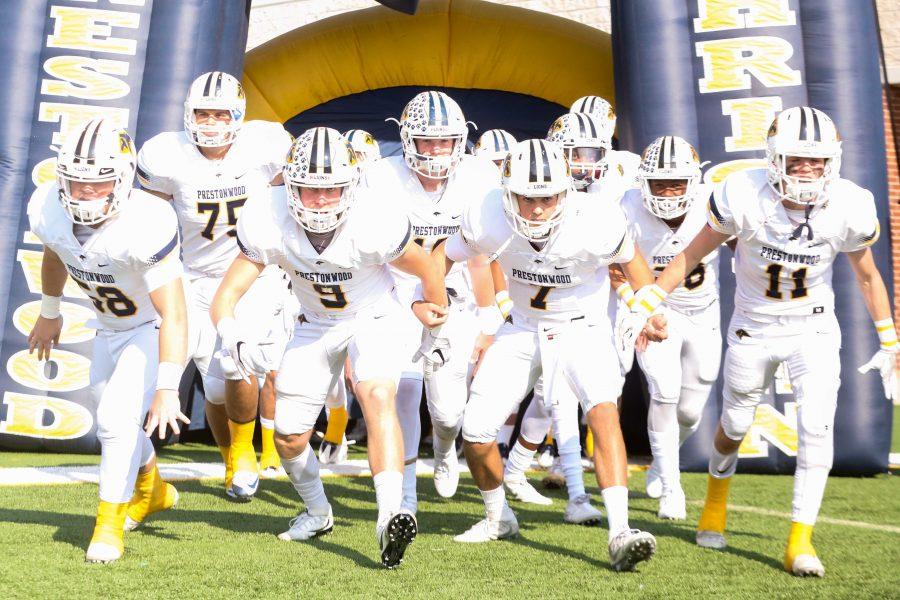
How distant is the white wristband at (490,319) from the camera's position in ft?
15.1

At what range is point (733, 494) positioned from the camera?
5.91m

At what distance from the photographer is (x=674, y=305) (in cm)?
567

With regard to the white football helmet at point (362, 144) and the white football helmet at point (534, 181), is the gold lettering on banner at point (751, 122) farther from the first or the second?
the white football helmet at point (534, 181)

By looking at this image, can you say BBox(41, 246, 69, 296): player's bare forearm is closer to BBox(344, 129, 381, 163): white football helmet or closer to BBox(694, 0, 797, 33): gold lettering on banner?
BBox(344, 129, 381, 163): white football helmet

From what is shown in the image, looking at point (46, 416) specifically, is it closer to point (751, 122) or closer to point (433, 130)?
point (433, 130)

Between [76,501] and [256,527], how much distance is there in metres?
1.03

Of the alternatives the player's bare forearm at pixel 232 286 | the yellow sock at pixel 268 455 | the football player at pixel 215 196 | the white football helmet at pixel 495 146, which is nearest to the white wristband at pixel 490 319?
the player's bare forearm at pixel 232 286


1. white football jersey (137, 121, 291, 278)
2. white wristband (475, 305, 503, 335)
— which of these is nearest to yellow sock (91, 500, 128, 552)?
white wristband (475, 305, 503, 335)

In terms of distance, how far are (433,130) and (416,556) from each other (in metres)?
1.99

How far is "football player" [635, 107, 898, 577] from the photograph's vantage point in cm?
417

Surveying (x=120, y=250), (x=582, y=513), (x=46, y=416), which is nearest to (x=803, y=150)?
(x=582, y=513)

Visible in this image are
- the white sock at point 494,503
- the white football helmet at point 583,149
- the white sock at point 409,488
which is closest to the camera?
the white sock at point 494,503

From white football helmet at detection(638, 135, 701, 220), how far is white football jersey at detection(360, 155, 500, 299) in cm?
73

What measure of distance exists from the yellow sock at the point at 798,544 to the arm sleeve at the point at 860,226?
1.05 m
